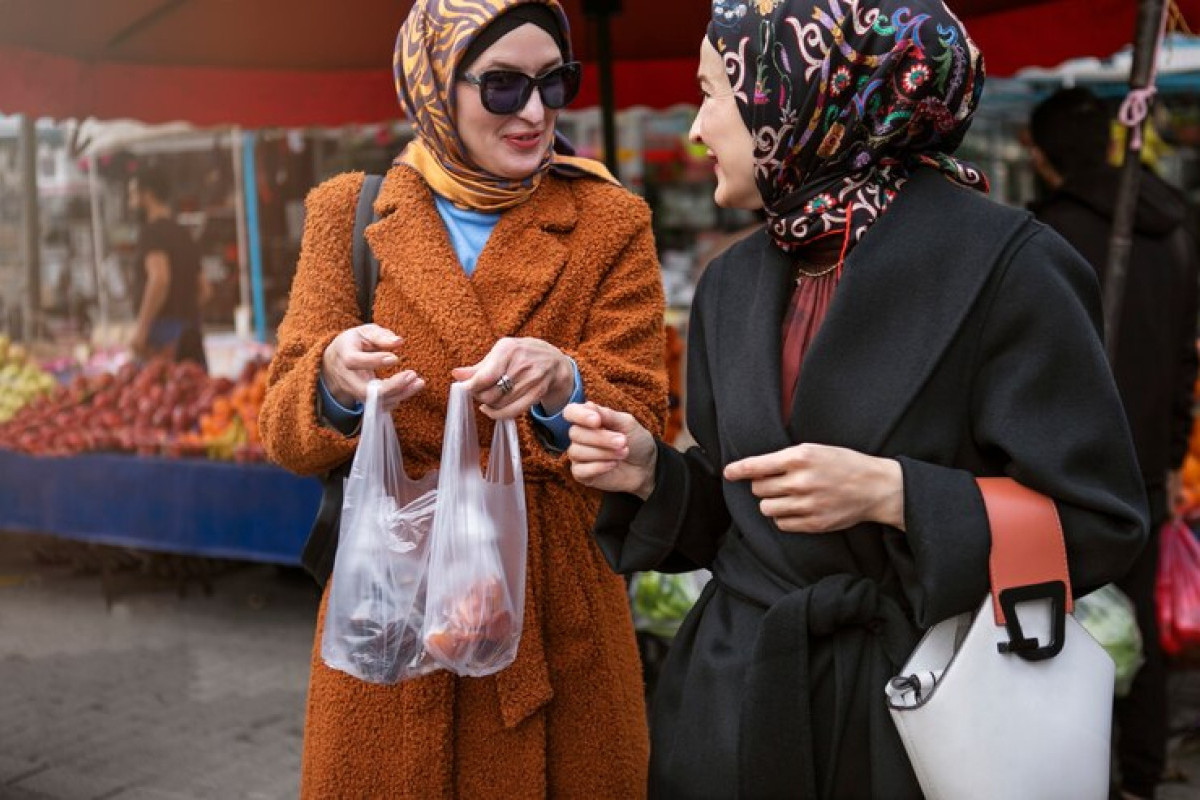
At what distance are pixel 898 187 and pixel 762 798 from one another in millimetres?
771

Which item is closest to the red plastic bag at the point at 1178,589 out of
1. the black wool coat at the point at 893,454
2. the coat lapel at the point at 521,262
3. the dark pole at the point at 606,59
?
the dark pole at the point at 606,59

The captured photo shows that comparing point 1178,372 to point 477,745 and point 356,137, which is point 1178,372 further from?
point 356,137

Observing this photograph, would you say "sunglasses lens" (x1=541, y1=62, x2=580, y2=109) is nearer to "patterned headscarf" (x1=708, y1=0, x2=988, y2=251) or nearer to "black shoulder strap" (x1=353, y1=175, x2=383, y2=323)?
"black shoulder strap" (x1=353, y1=175, x2=383, y2=323)

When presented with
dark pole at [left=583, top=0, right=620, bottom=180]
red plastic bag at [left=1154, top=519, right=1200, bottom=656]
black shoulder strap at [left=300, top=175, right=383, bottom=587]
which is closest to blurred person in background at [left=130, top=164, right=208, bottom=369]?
dark pole at [left=583, top=0, right=620, bottom=180]

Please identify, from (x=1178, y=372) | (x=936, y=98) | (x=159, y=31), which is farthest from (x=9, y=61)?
(x=936, y=98)

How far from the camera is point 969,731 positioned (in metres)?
1.43

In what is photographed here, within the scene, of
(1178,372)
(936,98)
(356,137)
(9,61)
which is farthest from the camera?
(356,137)

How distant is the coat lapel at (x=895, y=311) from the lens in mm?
1512

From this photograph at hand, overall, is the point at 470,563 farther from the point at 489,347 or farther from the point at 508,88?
the point at 508,88

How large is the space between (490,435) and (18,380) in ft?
18.0

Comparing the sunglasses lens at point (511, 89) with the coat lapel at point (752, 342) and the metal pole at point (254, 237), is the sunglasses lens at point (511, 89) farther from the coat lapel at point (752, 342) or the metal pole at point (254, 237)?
the metal pole at point (254, 237)

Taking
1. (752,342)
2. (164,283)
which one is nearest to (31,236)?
Answer: (164,283)

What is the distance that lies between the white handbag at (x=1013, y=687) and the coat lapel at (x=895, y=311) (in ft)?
0.55

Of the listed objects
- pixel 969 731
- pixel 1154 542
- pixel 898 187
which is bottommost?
pixel 1154 542
